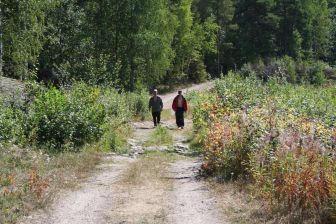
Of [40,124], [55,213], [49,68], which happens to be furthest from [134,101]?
[55,213]

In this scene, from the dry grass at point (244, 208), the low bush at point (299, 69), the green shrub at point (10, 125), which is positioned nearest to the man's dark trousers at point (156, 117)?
the green shrub at point (10, 125)

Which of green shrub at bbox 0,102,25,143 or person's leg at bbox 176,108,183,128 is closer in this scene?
green shrub at bbox 0,102,25,143

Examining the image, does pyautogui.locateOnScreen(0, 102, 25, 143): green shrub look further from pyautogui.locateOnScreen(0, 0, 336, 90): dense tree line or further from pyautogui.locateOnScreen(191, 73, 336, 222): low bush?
pyautogui.locateOnScreen(0, 0, 336, 90): dense tree line

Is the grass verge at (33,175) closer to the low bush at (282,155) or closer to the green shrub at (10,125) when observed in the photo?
the green shrub at (10,125)

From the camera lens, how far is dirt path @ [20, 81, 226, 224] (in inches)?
316

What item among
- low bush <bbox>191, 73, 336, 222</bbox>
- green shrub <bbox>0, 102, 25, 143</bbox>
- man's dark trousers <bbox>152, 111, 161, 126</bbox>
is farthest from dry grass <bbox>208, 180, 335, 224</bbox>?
man's dark trousers <bbox>152, 111, 161, 126</bbox>

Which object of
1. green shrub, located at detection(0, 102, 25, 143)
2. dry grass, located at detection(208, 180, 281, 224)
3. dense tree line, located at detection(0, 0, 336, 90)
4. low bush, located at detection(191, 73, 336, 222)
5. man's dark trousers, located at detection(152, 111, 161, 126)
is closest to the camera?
low bush, located at detection(191, 73, 336, 222)

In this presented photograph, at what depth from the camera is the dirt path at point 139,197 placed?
8.04 metres

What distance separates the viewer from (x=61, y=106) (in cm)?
1414

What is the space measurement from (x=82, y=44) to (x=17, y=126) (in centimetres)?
2367

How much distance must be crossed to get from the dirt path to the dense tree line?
9.89 metres

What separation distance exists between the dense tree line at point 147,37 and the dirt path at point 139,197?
390 inches

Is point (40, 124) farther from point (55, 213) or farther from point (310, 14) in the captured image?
point (310, 14)

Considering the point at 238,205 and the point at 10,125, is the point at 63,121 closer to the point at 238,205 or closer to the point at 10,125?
the point at 10,125
